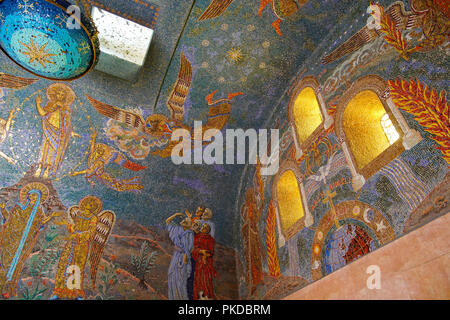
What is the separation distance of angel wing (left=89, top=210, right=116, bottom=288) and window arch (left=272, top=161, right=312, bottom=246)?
4.05 m

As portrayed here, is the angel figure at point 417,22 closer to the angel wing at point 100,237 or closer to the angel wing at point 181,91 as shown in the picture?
the angel wing at point 181,91

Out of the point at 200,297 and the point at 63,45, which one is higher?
the point at 63,45

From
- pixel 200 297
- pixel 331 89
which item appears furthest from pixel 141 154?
pixel 331 89

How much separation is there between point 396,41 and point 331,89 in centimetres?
143

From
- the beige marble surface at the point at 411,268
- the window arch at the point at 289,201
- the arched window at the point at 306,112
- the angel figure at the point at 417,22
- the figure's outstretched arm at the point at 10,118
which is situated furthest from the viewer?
the figure's outstretched arm at the point at 10,118

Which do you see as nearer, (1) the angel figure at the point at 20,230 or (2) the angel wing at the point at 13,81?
(1) the angel figure at the point at 20,230

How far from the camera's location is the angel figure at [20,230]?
6496mm

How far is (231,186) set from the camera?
900 cm

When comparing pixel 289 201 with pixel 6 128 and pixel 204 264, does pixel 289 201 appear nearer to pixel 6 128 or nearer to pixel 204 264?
pixel 204 264

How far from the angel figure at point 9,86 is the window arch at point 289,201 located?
5826 millimetres

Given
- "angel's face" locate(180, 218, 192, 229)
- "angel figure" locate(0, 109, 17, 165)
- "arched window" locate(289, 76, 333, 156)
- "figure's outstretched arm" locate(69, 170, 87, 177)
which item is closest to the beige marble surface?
"arched window" locate(289, 76, 333, 156)

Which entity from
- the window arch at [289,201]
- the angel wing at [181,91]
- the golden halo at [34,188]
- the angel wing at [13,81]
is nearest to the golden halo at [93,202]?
the golden halo at [34,188]

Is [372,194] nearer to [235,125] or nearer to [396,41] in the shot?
[396,41]

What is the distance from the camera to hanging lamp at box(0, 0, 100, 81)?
4.73m
